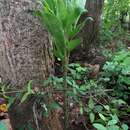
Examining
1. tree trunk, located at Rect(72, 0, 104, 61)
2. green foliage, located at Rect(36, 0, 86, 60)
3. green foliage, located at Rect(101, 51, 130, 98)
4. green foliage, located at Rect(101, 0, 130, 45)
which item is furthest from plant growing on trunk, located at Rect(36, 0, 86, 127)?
green foliage, located at Rect(101, 0, 130, 45)

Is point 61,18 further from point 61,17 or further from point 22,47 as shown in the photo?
Answer: point 22,47

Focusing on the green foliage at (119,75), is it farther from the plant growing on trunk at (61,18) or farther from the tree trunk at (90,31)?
the tree trunk at (90,31)

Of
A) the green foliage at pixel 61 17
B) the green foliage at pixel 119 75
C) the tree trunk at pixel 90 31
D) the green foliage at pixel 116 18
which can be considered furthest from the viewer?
the green foliage at pixel 116 18

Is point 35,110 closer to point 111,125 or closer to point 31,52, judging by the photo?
point 31,52

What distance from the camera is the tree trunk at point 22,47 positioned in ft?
6.85

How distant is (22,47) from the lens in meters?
2.14

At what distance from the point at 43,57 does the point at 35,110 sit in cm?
35

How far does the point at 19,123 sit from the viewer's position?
2.25 m

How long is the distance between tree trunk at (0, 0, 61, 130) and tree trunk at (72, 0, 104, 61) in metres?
2.67

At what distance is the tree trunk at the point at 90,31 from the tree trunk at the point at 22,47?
267cm

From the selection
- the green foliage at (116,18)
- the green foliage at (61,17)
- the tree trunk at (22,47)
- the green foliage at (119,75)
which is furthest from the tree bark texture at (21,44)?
the green foliage at (116,18)

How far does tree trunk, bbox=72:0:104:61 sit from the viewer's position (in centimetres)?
490

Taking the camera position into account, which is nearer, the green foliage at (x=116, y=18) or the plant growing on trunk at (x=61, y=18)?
the plant growing on trunk at (x=61, y=18)

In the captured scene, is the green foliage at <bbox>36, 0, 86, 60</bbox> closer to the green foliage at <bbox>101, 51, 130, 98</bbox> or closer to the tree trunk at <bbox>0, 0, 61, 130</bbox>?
the tree trunk at <bbox>0, 0, 61, 130</bbox>
